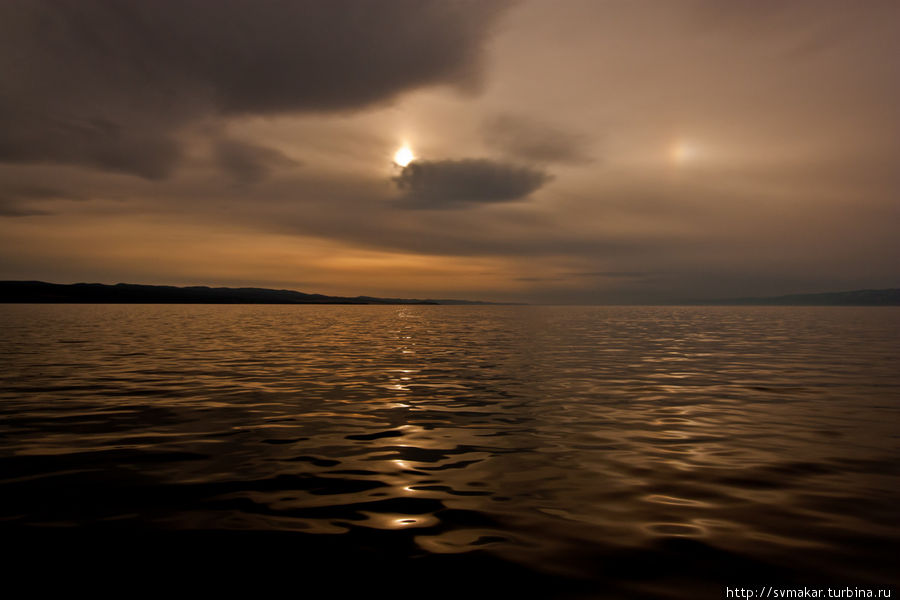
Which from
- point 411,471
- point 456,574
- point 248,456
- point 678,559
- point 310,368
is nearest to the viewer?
point 456,574

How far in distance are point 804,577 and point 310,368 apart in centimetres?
2179

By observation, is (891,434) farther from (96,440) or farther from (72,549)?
(96,440)

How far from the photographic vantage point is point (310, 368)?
2478 cm

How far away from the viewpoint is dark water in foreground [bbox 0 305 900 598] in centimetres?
624

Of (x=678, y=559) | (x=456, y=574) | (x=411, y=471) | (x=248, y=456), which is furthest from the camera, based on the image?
(x=248, y=456)

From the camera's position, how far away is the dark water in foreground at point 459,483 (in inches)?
246

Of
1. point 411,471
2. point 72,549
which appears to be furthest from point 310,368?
→ point 72,549

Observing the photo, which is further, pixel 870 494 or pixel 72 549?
pixel 870 494

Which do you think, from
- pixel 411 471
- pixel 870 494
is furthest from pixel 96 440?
pixel 870 494

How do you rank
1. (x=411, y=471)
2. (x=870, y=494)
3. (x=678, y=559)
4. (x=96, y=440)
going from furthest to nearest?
1. (x=96, y=440)
2. (x=411, y=471)
3. (x=870, y=494)
4. (x=678, y=559)

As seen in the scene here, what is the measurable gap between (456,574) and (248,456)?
645 cm

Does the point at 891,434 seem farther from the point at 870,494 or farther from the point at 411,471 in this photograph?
the point at 411,471

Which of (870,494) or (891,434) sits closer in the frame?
(870,494)

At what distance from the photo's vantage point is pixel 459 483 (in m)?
9.19
